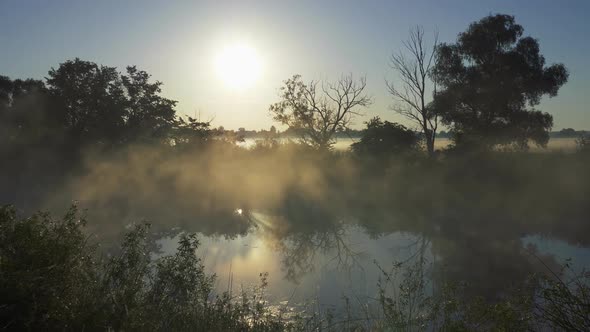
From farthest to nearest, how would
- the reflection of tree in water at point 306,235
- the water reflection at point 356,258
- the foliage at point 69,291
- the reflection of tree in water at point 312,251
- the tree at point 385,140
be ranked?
the tree at point 385,140 → the reflection of tree in water at point 306,235 → the reflection of tree in water at point 312,251 → the water reflection at point 356,258 → the foliage at point 69,291

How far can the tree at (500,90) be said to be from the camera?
104 feet

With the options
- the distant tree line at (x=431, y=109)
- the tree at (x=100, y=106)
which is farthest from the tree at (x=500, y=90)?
the tree at (x=100, y=106)

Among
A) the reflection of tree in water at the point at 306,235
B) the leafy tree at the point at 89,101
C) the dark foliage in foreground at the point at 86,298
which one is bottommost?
the reflection of tree in water at the point at 306,235

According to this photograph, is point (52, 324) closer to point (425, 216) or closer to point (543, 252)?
point (543, 252)

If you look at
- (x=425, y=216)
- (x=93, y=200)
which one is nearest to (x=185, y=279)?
(x=425, y=216)

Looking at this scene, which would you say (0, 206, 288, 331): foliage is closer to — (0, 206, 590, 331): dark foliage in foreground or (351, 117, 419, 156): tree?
(0, 206, 590, 331): dark foliage in foreground

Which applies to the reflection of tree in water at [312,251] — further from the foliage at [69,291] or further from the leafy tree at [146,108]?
the leafy tree at [146,108]

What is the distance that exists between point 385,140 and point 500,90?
10279 mm

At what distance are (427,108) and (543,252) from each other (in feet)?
68.7

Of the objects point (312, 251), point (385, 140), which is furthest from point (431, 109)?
point (312, 251)

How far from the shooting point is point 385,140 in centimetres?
3156

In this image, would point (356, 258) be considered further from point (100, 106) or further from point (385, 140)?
point (100, 106)

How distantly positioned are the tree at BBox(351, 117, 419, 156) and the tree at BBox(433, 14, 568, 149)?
11.9ft

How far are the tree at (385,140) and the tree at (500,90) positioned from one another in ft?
11.9
